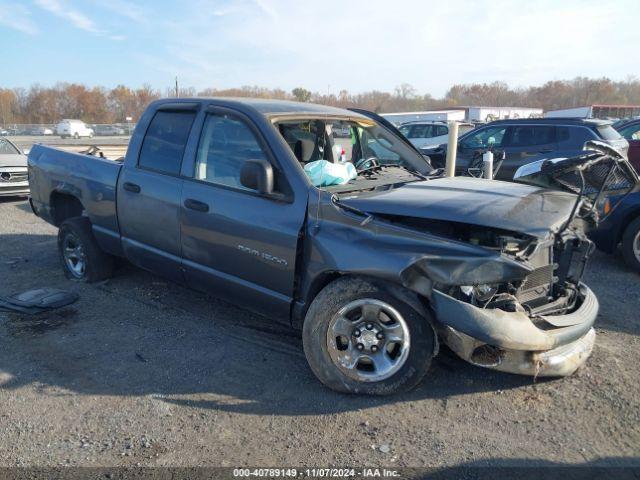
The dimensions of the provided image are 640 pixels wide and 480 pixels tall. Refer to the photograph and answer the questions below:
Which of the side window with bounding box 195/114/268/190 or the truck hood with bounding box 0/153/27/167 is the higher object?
the side window with bounding box 195/114/268/190

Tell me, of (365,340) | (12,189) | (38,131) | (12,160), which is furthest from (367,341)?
(38,131)

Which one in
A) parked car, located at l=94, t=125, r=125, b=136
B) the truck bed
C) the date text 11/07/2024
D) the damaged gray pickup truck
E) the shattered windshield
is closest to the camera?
the date text 11/07/2024

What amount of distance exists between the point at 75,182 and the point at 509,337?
4392 mm

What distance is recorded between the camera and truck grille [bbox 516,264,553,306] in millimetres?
3271

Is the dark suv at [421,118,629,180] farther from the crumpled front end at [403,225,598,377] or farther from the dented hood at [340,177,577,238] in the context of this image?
the crumpled front end at [403,225,598,377]

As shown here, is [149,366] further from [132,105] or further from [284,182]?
[132,105]

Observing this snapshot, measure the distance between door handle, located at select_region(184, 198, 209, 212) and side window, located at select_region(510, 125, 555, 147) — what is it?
790 cm

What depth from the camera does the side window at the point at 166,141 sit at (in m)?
4.21

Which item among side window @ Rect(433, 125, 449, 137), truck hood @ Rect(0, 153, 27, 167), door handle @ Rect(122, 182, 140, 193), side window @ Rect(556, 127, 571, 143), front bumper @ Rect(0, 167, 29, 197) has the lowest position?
front bumper @ Rect(0, 167, 29, 197)

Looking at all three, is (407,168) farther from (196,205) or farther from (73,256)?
(73,256)

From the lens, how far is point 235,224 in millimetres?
3666

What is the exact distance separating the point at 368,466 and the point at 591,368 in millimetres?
1952

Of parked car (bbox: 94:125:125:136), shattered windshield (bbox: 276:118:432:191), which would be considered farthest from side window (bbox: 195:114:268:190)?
parked car (bbox: 94:125:125:136)

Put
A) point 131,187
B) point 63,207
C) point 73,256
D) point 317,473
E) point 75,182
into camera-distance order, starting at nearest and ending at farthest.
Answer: point 317,473
point 131,187
point 75,182
point 73,256
point 63,207
